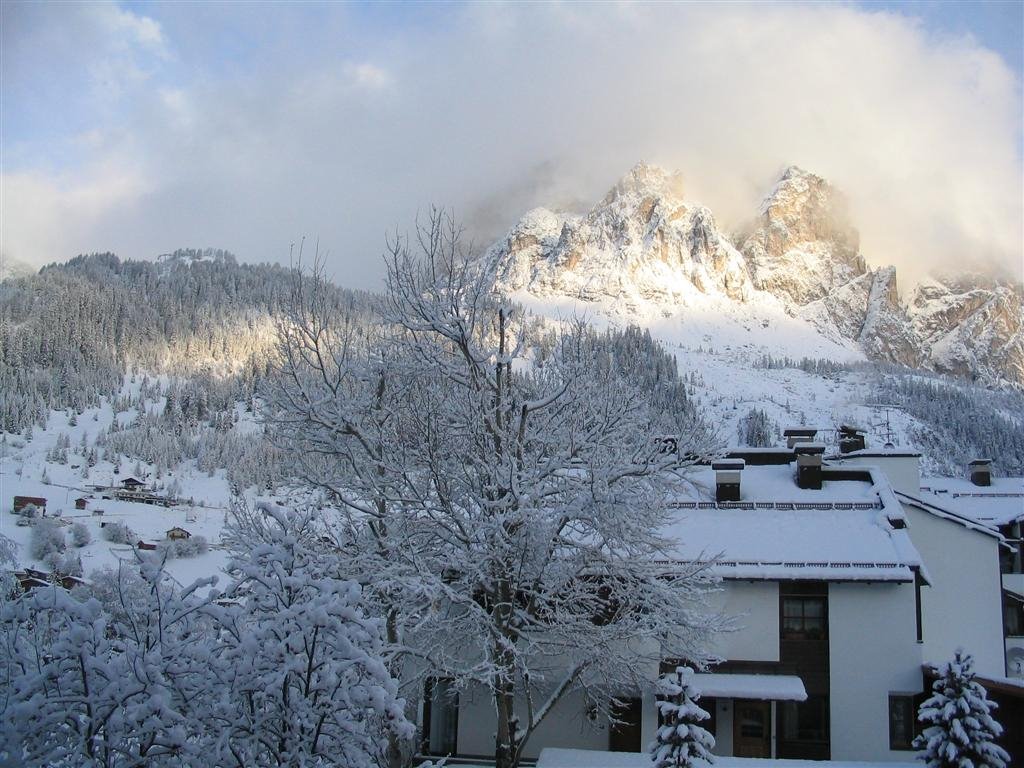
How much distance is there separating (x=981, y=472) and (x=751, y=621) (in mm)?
31705

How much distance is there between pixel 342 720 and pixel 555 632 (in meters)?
7.37

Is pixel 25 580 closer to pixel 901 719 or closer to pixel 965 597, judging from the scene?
pixel 901 719

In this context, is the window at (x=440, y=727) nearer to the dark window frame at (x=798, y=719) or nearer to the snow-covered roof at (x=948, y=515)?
the dark window frame at (x=798, y=719)

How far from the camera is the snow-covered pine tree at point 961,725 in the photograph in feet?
46.6

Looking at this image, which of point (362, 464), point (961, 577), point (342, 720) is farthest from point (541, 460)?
point (961, 577)

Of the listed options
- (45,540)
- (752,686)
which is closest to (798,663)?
(752,686)

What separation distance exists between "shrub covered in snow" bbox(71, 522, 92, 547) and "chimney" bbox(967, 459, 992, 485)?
95.8m

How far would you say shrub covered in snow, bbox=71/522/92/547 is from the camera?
101537 millimetres

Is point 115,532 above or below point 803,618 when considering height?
below

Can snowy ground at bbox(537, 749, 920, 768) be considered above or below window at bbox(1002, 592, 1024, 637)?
below

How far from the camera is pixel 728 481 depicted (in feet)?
80.1

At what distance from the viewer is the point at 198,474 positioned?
6284 inches

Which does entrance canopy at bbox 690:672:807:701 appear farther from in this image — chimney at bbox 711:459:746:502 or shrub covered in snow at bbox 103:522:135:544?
shrub covered in snow at bbox 103:522:135:544

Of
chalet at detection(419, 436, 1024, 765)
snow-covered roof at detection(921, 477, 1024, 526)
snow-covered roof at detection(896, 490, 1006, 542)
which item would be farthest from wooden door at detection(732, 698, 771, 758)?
snow-covered roof at detection(921, 477, 1024, 526)
